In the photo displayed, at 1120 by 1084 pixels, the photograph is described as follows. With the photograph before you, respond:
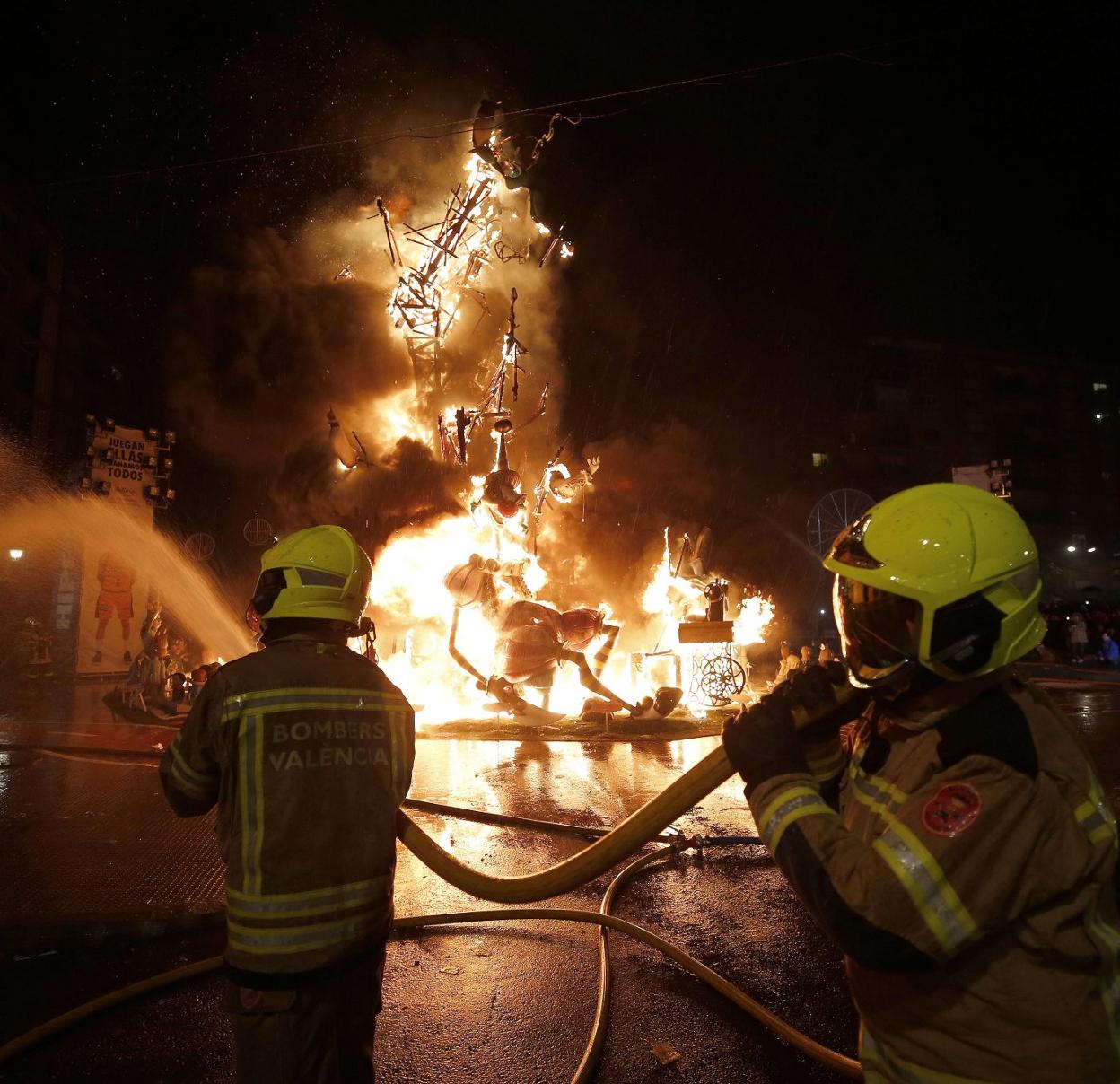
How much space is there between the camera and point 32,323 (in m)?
32.8

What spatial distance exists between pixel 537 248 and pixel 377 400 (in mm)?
6739

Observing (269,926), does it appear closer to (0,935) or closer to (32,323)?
(0,935)

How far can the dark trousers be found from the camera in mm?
2088

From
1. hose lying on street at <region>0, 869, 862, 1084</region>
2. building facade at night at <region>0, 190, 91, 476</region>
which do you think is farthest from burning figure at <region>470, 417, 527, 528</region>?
building facade at night at <region>0, 190, 91, 476</region>

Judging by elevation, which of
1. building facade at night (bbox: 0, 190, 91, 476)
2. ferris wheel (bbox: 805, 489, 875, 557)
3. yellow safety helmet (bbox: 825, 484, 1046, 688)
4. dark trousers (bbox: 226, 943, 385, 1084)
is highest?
building facade at night (bbox: 0, 190, 91, 476)

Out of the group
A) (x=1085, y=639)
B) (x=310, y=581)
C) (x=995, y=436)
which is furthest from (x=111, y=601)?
(x=995, y=436)

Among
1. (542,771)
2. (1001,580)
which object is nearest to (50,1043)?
(1001,580)

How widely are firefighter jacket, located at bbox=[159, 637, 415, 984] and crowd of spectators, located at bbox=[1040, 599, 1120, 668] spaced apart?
26746mm

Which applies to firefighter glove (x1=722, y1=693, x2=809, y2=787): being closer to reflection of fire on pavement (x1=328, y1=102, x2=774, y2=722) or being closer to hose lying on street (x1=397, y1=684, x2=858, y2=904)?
hose lying on street (x1=397, y1=684, x2=858, y2=904)

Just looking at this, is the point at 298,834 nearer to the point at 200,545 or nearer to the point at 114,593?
the point at 200,545

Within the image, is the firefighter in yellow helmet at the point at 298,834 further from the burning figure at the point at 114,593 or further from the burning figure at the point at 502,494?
the burning figure at the point at 114,593

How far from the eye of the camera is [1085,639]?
23.9 metres

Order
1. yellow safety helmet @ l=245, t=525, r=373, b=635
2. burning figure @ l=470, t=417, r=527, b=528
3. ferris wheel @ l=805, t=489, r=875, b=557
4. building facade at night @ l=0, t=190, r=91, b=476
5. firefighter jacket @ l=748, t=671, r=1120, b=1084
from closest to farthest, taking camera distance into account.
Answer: firefighter jacket @ l=748, t=671, r=1120, b=1084 < yellow safety helmet @ l=245, t=525, r=373, b=635 < burning figure @ l=470, t=417, r=527, b=528 < ferris wheel @ l=805, t=489, r=875, b=557 < building facade at night @ l=0, t=190, r=91, b=476

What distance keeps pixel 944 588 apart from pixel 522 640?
12058mm
